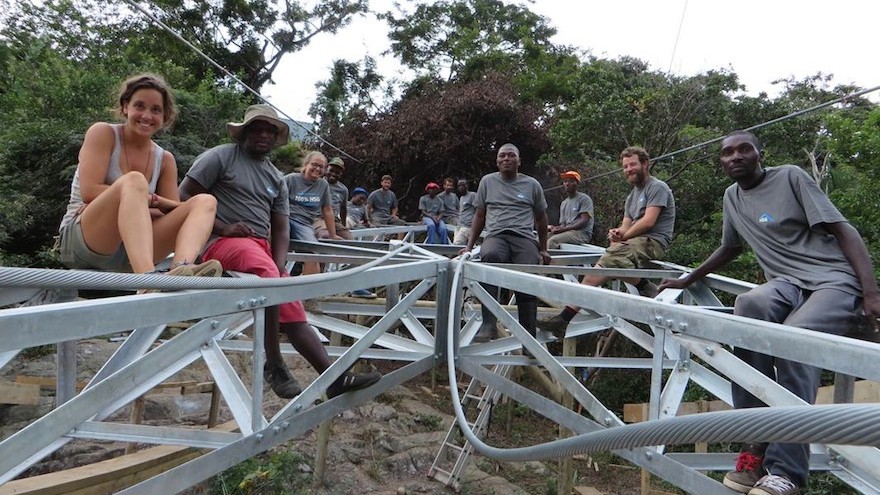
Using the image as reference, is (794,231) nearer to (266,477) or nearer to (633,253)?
(633,253)

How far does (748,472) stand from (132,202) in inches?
108

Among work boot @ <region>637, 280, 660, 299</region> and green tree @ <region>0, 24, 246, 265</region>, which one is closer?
work boot @ <region>637, 280, 660, 299</region>

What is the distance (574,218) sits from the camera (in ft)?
27.8

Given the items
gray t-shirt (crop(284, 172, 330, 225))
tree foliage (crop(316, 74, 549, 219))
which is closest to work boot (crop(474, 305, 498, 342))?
gray t-shirt (crop(284, 172, 330, 225))

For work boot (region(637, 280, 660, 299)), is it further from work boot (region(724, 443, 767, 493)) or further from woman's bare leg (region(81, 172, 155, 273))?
woman's bare leg (region(81, 172, 155, 273))

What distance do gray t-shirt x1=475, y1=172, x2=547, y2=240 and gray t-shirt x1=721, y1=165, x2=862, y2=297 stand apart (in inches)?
79.9

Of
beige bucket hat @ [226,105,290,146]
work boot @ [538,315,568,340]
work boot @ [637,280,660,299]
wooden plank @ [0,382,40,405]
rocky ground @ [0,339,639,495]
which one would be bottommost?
rocky ground @ [0,339,639,495]

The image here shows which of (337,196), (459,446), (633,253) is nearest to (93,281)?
(633,253)

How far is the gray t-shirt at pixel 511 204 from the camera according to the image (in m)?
5.18

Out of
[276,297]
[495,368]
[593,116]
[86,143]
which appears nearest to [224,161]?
[86,143]

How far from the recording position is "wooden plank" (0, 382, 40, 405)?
19.1 feet

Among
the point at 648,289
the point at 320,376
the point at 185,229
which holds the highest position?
the point at 185,229

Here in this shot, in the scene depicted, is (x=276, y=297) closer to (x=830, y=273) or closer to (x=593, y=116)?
(x=830, y=273)

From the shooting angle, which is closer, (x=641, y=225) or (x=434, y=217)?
(x=641, y=225)
